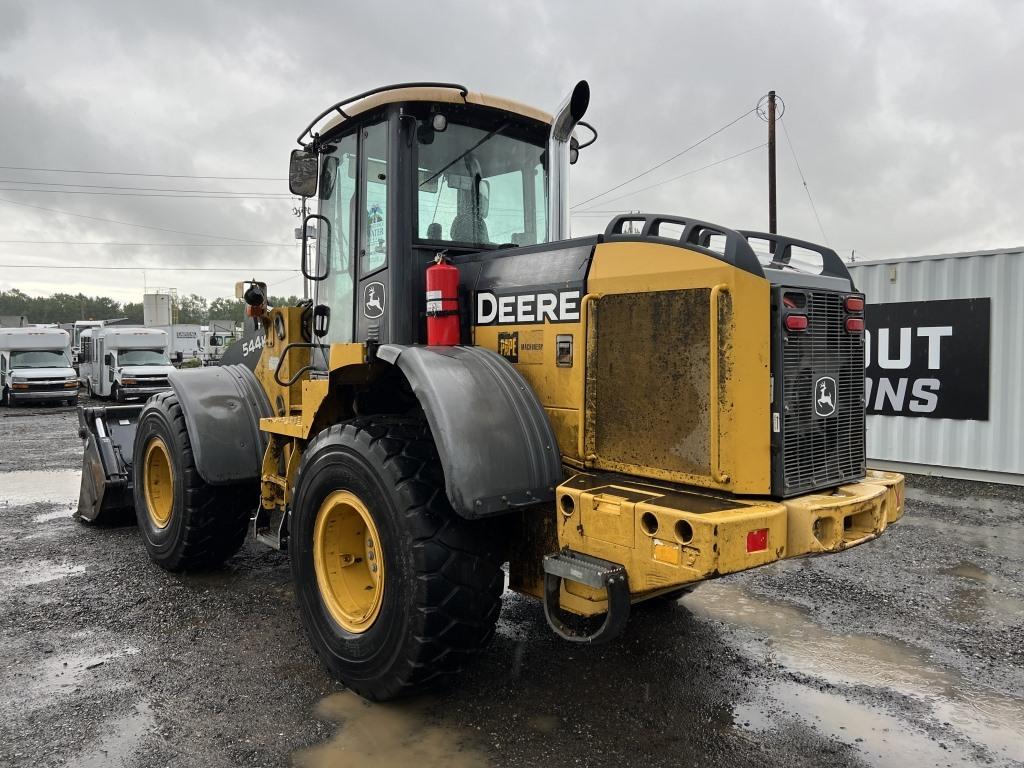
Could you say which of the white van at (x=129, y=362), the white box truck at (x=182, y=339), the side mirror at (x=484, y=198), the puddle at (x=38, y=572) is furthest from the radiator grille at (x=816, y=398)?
the white box truck at (x=182, y=339)

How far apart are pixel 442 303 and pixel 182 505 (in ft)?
8.83

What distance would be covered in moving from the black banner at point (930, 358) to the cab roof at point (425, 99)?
7193mm

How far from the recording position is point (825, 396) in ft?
11.1

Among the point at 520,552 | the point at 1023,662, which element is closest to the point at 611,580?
the point at 520,552

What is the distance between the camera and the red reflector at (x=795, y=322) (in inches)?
125

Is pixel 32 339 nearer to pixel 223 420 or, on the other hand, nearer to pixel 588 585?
pixel 223 420

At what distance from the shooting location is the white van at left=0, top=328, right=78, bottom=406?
2227 cm

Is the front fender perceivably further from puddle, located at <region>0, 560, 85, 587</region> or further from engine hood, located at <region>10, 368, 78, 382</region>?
engine hood, located at <region>10, 368, 78, 382</region>

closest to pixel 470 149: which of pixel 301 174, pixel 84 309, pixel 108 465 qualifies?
pixel 301 174

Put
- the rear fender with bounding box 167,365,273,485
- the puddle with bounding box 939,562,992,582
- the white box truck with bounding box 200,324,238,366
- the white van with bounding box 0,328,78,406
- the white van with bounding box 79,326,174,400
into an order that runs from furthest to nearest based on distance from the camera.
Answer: the white box truck with bounding box 200,324,238,366, the white van with bounding box 0,328,78,406, the white van with bounding box 79,326,174,400, the puddle with bounding box 939,562,992,582, the rear fender with bounding box 167,365,273,485

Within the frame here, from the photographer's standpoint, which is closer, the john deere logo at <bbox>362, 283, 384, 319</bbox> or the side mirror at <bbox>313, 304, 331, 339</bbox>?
the john deere logo at <bbox>362, 283, 384, 319</bbox>

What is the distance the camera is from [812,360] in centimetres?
332

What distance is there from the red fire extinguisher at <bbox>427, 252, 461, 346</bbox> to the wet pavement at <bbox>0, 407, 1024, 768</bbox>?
1.75 meters

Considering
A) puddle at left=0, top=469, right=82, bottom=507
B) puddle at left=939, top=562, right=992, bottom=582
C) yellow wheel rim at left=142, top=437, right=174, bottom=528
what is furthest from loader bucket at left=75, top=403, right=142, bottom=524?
puddle at left=939, top=562, right=992, bottom=582
